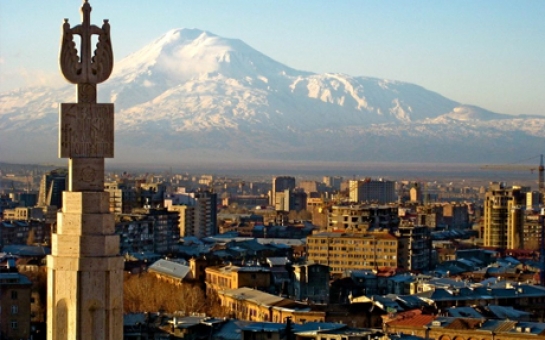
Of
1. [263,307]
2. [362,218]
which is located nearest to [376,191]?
[362,218]

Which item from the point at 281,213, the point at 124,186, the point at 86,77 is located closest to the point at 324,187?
the point at 281,213

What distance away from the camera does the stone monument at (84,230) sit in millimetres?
9469

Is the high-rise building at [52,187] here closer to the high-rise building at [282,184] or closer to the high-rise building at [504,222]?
the high-rise building at [504,222]

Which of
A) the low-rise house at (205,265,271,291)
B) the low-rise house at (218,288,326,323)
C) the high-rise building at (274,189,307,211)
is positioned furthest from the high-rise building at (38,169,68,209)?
the low-rise house at (218,288,326,323)

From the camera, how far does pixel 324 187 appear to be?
190 metres

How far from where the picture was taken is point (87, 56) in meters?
9.73

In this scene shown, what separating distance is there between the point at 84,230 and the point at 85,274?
0.92ft

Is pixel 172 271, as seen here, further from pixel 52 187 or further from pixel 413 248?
pixel 52 187

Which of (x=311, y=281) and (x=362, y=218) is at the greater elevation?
(x=362, y=218)

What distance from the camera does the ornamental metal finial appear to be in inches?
381

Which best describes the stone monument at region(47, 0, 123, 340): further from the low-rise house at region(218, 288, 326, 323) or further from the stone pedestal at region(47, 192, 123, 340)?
the low-rise house at region(218, 288, 326, 323)

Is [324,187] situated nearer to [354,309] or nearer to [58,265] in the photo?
[354,309]

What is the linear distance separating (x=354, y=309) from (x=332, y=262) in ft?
82.8

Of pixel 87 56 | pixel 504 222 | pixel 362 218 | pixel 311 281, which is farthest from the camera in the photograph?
pixel 504 222
